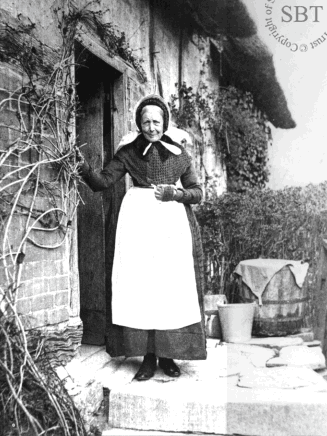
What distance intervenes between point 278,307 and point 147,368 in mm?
2075

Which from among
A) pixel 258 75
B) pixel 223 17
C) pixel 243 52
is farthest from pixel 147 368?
pixel 258 75

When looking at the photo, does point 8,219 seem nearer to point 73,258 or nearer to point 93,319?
point 73,258

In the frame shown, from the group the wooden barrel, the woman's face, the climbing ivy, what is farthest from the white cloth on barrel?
the climbing ivy

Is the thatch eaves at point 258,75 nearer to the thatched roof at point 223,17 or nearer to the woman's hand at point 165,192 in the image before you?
the thatched roof at point 223,17

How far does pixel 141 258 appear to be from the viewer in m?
3.32

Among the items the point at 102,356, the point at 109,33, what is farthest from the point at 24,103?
the point at 102,356

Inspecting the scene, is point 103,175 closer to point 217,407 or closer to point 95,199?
point 95,199

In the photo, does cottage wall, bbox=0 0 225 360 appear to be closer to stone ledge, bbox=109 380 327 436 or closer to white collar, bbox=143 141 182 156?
stone ledge, bbox=109 380 327 436

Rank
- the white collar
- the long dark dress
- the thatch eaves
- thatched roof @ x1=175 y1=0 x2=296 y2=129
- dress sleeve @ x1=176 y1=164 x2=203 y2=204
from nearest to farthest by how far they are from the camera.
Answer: the long dark dress, dress sleeve @ x1=176 y1=164 x2=203 y2=204, the white collar, thatched roof @ x1=175 y1=0 x2=296 y2=129, the thatch eaves

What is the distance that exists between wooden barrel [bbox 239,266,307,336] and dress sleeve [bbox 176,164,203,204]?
1754 mm

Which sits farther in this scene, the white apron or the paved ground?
the white apron

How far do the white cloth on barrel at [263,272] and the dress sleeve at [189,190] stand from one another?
5.44 feet

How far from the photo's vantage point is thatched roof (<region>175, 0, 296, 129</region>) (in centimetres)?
621

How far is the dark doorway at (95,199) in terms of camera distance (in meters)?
4.27
